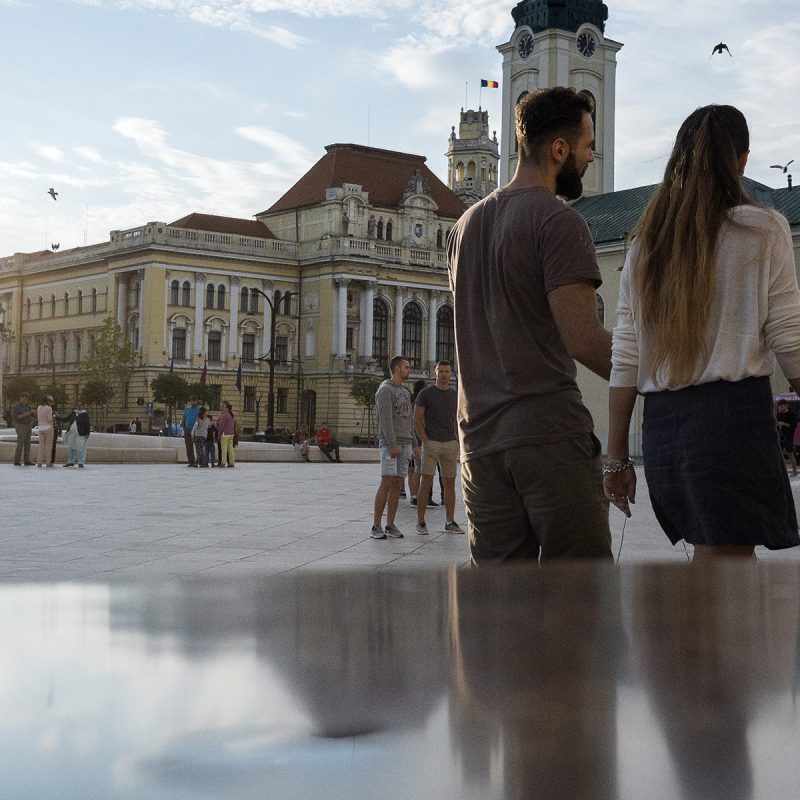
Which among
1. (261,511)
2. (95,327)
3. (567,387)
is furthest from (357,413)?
(567,387)

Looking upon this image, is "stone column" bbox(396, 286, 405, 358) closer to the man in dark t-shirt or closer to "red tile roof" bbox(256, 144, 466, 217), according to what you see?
"red tile roof" bbox(256, 144, 466, 217)

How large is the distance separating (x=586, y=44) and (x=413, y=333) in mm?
24147

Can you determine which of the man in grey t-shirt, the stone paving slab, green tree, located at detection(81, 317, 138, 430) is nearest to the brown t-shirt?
the stone paving slab

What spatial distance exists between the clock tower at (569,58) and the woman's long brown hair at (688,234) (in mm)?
53839

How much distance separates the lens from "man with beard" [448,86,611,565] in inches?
99.0

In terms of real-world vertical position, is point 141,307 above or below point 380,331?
above

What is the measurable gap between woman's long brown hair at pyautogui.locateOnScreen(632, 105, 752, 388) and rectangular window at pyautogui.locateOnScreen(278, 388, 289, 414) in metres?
70.3

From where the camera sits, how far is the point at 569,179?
112 inches

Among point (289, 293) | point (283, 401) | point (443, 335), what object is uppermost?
point (289, 293)

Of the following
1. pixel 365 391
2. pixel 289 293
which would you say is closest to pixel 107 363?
pixel 289 293

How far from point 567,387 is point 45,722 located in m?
2.19

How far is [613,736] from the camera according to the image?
51 cm

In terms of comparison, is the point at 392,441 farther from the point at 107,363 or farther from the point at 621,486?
the point at 107,363

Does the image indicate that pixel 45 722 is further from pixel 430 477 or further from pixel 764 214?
pixel 430 477
